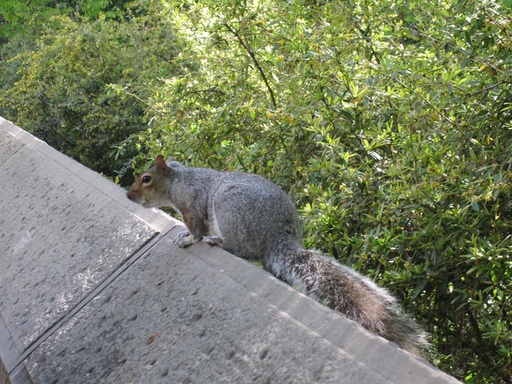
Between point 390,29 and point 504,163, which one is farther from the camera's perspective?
point 390,29

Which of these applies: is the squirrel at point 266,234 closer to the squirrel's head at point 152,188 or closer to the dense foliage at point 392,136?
the squirrel's head at point 152,188

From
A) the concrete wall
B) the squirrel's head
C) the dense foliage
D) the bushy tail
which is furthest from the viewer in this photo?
the squirrel's head

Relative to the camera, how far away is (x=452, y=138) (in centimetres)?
342

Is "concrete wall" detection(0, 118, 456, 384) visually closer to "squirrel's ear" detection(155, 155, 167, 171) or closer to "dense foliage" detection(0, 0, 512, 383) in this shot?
"squirrel's ear" detection(155, 155, 167, 171)

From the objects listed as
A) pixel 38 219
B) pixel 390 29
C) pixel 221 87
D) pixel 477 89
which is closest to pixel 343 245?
pixel 477 89

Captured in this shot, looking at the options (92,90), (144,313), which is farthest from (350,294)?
(92,90)

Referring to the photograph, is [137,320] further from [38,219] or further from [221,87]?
[221,87]

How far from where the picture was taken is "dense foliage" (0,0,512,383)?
326 centimetres

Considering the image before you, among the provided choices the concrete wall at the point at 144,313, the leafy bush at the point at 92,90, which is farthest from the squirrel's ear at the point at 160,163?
the leafy bush at the point at 92,90

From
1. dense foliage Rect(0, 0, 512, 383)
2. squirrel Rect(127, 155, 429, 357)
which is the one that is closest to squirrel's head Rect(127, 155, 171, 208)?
squirrel Rect(127, 155, 429, 357)

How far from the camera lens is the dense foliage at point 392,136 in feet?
10.7

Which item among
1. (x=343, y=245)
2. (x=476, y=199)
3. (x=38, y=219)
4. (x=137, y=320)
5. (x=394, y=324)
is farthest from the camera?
(x=38, y=219)

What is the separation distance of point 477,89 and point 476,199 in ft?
2.40

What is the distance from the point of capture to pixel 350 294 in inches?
111
